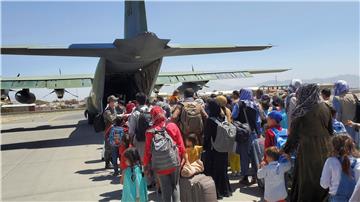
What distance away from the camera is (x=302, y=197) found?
3748mm

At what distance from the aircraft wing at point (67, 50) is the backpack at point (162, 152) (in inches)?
310

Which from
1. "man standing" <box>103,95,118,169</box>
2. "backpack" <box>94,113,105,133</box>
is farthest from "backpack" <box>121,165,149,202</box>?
"backpack" <box>94,113,105,133</box>

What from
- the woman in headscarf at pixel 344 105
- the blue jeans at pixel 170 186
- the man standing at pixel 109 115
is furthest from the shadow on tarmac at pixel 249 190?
the man standing at pixel 109 115

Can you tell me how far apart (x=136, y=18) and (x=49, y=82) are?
1171cm

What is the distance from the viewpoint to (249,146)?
6.35 metres

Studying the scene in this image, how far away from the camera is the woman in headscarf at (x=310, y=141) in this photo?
3701 mm

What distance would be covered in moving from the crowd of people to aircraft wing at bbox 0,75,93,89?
16249mm

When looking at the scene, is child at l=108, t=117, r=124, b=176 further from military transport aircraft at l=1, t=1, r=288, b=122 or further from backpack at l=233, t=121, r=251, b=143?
military transport aircraft at l=1, t=1, r=288, b=122

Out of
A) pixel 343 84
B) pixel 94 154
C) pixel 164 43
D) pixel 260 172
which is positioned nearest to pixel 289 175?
pixel 260 172

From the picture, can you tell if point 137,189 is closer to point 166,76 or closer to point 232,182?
point 232,182

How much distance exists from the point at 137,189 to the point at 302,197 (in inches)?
87.9

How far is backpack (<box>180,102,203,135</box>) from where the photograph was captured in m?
5.78

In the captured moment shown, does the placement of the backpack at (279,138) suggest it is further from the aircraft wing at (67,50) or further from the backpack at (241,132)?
the aircraft wing at (67,50)

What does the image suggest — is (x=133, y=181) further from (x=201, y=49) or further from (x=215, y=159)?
(x=201, y=49)
